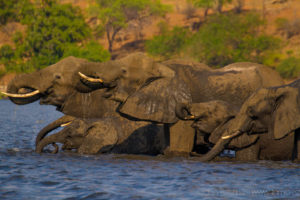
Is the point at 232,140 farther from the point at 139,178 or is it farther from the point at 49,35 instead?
the point at 49,35

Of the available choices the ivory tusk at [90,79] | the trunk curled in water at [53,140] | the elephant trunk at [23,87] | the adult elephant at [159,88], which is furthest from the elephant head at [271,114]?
the elephant trunk at [23,87]

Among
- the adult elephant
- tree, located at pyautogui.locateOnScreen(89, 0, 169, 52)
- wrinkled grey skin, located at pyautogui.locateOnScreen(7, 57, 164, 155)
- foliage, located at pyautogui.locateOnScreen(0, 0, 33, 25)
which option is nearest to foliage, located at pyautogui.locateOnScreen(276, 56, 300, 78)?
tree, located at pyautogui.locateOnScreen(89, 0, 169, 52)

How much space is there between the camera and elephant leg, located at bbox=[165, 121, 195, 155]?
467 inches

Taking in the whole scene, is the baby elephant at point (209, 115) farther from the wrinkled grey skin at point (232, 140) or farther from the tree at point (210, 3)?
the tree at point (210, 3)

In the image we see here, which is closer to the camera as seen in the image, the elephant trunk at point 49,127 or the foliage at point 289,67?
the elephant trunk at point 49,127

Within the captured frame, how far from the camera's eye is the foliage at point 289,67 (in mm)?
63009

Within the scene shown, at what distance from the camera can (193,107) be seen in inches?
446

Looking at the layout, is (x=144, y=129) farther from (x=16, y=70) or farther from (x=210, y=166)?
(x=16, y=70)

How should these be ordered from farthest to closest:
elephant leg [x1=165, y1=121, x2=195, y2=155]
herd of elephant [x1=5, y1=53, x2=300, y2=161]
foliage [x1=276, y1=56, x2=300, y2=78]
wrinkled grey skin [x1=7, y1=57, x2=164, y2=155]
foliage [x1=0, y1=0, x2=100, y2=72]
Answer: foliage [x1=0, y1=0, x2=100, y2=72], foliage [x1=276, y1=56, x2=300, y2=78], wrinkled grey skin [x1=7, y1=57, x2=164, y2=155], elephant leg [x1=165, y1=121, x2=195, y2=155], herd of elephant [x1=5, y1=53, x2=300, y2=161]

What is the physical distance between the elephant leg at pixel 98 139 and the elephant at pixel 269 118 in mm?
2790

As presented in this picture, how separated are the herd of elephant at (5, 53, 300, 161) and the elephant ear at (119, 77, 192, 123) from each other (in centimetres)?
2

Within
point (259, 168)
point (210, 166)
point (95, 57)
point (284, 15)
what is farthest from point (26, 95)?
point (284, 15)

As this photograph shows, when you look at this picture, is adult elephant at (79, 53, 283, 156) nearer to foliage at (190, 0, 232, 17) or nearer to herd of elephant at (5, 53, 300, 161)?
herd of elephant at (5, 53, 300, 161)

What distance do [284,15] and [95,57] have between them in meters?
31.0
